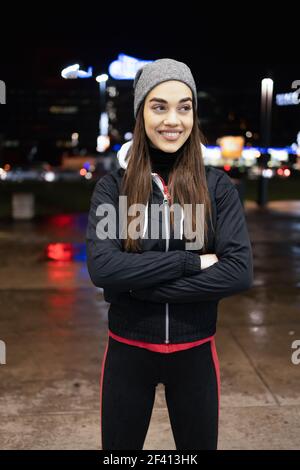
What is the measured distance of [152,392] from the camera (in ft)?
7.41

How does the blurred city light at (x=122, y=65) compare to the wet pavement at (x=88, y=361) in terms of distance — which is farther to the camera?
the blurred city light at (x=122, y=65)

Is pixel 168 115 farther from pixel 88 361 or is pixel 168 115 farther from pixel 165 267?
pixel 88 361

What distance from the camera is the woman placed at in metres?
2.19

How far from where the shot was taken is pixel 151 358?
2.20 metres

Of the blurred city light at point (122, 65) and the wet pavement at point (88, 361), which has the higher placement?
the blurred city light at point (122, 65)

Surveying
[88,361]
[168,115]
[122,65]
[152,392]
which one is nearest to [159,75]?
[168,115]

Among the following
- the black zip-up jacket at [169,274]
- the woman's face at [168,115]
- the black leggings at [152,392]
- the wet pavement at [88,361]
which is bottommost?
the wet pavement at [88,361]

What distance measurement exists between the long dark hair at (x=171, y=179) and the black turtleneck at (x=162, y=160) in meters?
0.03

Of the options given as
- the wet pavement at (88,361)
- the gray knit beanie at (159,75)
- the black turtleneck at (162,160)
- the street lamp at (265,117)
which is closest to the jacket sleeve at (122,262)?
the black turtleneck at (162,160)

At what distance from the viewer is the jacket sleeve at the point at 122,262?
215 centimetres

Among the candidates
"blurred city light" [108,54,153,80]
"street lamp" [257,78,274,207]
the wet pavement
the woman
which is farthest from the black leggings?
"blurred city light" [108,54,153,80]

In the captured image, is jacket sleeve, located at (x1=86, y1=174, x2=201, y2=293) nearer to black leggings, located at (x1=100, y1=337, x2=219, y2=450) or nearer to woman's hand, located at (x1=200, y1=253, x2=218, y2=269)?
woman's hand, located at (x1=200, y1=253, x2=218, y2=269)

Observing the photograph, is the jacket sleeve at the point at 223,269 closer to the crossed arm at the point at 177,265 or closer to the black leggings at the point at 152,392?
the crossed arm at the point at 177,265
